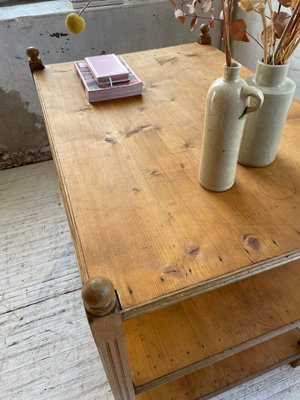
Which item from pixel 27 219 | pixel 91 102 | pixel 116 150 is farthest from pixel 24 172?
pixel 116 150

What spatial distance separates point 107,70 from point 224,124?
57 centimetres

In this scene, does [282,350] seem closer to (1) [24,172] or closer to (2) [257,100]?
(2) [257,100]

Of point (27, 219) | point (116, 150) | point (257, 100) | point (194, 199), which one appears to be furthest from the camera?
point (27, 219)

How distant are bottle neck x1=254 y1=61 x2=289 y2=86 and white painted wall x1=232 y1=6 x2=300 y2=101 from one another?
0.90 m

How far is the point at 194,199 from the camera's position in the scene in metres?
0.63

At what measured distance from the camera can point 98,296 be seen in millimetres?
426

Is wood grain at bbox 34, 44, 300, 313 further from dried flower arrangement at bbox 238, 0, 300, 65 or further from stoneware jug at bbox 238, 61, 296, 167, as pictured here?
dried flower arrangement at bbox 238, 0, 300, 65

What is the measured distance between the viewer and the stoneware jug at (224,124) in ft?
1.71

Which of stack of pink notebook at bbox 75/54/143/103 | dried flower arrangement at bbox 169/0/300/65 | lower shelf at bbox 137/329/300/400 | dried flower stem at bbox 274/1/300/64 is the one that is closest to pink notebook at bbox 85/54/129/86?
stack of pink notebook at bbox 75/54/143/103

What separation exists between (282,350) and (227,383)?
165mm

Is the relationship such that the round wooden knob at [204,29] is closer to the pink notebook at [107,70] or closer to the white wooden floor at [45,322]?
the pink notebook at [107,70]

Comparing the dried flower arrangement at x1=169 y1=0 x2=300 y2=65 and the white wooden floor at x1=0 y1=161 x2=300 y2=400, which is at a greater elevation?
the dried flower arrangement at x1=169 y1=0 x2=300 y2=65

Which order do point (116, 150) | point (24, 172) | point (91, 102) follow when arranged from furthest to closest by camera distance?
point (24, 172) → point (91, 102) → point (116, 150)

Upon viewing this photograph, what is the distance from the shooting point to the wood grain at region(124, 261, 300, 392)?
668mm
